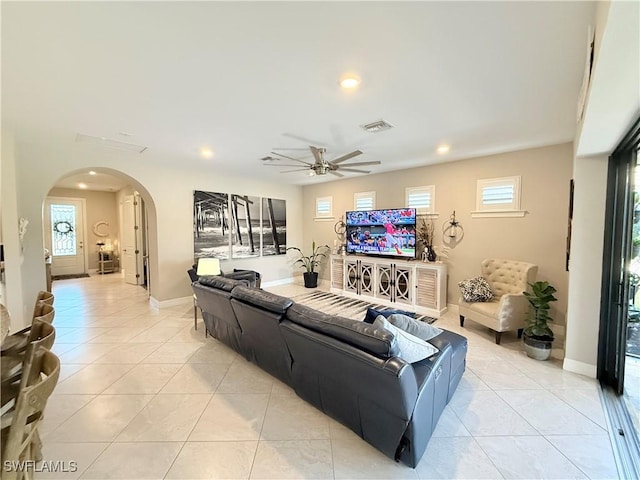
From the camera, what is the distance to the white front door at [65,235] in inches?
313

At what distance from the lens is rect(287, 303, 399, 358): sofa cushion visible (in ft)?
5.22

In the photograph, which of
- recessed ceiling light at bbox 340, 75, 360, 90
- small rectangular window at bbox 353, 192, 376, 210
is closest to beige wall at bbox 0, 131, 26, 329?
recessed ceiling light at bbox 340, 75, 360, 90

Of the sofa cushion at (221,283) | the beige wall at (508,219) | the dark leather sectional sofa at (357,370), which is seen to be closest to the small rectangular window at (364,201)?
the beige wall at (508,219)

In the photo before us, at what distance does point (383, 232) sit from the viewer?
5359mm

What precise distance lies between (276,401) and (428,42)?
2.94 metres

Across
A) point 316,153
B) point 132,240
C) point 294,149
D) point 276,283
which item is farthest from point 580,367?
point 132,240

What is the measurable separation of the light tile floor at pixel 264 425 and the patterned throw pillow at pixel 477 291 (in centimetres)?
75

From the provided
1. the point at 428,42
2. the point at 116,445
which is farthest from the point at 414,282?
the point at 116,445

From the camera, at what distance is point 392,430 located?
166 centimetres

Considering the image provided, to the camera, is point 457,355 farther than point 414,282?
No

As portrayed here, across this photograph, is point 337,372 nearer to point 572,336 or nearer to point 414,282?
point 572,336

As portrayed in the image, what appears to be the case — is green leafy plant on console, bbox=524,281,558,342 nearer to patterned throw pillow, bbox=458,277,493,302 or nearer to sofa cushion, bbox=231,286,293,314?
patterned throw pillow, bbox=458,277,493,302

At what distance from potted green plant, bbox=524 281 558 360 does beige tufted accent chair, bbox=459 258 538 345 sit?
0.93 feet

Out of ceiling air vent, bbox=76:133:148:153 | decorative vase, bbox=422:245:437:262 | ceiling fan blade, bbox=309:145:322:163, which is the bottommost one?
decorative vase, bbox=422:245:437:262
